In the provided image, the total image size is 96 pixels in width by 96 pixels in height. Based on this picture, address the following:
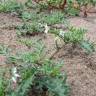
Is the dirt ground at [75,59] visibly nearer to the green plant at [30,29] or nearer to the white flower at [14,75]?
the green plant at [30,29]

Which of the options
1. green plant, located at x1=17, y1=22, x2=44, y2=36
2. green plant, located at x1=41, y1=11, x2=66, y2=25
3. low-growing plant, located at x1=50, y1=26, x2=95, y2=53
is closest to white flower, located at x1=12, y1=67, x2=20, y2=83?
low-growing plant, located at x1=50, y1=26, x2=95, y2=53

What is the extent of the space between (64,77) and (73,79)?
0.32 metres

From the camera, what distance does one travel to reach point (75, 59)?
190 inches

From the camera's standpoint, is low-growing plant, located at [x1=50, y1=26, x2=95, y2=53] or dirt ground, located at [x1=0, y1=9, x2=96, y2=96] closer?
dirt ground, located at [x1=0, y1=9, x2=96, y2=96]

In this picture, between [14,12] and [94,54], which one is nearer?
[94,54]

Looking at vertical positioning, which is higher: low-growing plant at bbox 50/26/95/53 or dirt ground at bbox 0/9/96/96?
low-growing plant at bbox 50/26/95/53

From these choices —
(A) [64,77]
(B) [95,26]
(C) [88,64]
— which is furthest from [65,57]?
(B) [95,26]

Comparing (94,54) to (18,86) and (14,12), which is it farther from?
→ (14,12)

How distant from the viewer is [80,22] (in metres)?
6.44

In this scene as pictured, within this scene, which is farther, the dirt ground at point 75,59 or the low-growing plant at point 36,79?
the dirt ground at point 75,59

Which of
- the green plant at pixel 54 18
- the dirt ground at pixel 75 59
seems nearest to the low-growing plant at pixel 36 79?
the dirt ground at pixel 75 59

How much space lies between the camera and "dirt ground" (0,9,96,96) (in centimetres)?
419

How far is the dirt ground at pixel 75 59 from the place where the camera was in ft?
13.8

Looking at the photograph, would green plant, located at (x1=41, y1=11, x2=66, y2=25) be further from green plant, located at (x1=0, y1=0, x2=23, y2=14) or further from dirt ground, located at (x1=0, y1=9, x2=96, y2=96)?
green plant, located at (x1=0, y1=0, x2=23, y2=14)
